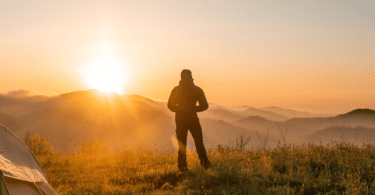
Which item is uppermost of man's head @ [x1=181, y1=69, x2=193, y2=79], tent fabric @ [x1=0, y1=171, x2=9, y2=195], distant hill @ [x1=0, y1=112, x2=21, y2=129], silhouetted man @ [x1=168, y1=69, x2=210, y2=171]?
man's head @ [x1=181, y1=69, x2=193, y2=79]

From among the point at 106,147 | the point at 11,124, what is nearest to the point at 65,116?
the point at 11,124

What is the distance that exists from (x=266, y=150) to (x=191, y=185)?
4.11 meters

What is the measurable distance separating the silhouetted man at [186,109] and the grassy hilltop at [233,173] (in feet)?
1.59

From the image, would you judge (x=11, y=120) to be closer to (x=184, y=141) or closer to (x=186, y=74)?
(x=184, y=141)

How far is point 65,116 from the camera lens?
588 ft

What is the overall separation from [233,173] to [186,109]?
7.49 ft

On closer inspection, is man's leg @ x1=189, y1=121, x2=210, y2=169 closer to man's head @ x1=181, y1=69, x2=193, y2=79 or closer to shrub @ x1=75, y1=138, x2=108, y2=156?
man's head @ x1=181, y1=69, x2=193, y2=79

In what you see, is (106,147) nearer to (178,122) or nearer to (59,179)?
(59,179)

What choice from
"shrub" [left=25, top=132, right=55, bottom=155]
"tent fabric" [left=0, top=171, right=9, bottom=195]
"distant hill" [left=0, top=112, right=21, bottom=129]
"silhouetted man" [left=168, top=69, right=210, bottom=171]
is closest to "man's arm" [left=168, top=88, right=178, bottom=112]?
"silhouetted man" [left=168, top=69, right=210, bottom=171]

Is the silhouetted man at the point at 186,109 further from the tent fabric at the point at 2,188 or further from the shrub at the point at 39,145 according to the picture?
the shrub at the point at 39,145

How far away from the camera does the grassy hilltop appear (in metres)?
6.33

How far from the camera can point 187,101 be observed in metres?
8.28

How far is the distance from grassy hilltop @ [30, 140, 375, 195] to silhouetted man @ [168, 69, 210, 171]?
486mm

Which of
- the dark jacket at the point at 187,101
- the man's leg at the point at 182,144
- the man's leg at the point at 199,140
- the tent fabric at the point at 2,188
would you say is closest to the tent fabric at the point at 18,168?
the tent fabric at the point at 2,188
